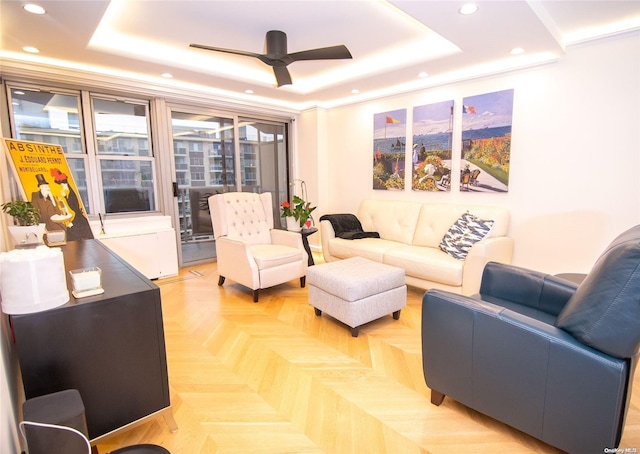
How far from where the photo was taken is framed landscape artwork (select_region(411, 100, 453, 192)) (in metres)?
3.86

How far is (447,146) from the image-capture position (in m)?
3.87

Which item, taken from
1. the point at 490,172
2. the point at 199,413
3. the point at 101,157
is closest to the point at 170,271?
the point at 101,157

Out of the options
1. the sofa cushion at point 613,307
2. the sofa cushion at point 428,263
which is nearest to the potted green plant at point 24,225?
the sofa cushion at point 428,263

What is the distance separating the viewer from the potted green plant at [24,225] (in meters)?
2.37

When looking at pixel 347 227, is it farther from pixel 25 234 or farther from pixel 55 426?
Result: pixel 55 426

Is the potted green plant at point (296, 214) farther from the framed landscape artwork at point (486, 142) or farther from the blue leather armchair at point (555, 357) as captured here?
the blue leather armchair at point (555, 357)

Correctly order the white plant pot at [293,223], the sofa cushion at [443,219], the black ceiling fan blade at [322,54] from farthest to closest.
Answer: the white plant pot at [293,223] → the sofa cushion at [443,219] → the black ceiling fan blade at [322,54]

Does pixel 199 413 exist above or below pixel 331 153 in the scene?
below

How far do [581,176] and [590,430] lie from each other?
2.51m

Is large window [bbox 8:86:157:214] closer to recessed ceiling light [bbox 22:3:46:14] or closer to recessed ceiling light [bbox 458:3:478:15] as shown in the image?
recessed ceiling light [bbox 22:3:46:14]

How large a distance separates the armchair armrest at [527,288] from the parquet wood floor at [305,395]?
0.63 meters

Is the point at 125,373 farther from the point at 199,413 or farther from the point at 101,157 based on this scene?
the point at 101,157

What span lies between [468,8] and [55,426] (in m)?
2.91

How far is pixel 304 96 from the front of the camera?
4.70 metres
